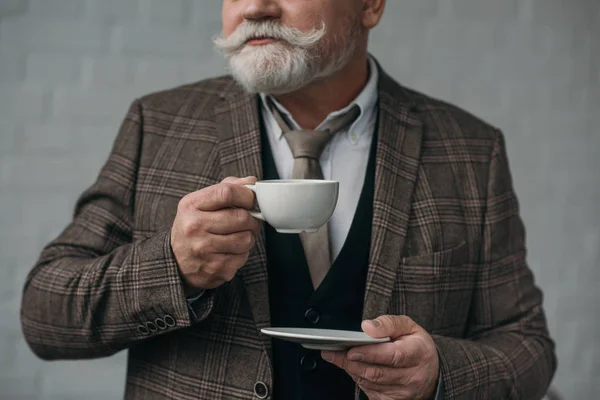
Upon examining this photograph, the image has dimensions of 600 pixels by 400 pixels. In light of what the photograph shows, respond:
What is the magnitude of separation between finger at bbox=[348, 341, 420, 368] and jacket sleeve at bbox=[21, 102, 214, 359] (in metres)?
0.29

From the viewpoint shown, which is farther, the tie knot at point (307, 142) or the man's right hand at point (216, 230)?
the tie knot at point (307, 142)

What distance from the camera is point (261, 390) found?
161 cm

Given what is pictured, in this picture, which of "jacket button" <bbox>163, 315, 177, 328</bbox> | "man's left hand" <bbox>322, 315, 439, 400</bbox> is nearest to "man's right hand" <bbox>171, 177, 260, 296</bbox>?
"jacket button" <bbox>163, 315, 177, 328</bbox>

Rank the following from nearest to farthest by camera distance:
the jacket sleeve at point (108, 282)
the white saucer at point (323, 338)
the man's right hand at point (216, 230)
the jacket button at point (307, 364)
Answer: the white saucer at point (323, 338) → the man's right hand at point (216, 230) → the jacket sleeve at point (108, 282) → the jacket button at point (307, 364)

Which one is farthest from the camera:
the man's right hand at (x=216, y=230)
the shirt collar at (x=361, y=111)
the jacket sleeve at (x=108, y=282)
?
the shirt collar at (x=361, y=111)

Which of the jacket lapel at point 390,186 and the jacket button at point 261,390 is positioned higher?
the jacket lapel at point 390,186

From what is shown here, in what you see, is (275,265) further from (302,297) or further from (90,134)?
(90,134)

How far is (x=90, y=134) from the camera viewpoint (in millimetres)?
2443

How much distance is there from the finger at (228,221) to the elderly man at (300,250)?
6cm

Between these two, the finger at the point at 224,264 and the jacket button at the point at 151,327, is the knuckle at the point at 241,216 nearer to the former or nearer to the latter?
the finger at the point at 224,264

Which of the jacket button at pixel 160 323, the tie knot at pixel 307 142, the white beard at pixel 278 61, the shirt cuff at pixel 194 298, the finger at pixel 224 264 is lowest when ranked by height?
the jacket button at pixel 160 323

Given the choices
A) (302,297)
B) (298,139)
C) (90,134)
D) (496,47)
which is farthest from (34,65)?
Result: (496,47)

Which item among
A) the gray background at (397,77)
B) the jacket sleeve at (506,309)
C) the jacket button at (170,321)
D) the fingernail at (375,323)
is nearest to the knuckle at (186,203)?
the jacket button at (170,321)

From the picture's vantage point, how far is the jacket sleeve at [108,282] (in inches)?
59.6
